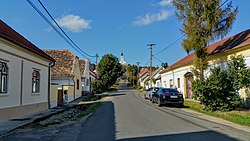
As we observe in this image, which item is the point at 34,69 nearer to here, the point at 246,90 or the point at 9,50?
the point at 9,50

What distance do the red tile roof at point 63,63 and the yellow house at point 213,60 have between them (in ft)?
41.9

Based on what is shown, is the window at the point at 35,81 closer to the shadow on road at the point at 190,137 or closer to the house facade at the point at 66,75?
the house facade at the point at 66,75

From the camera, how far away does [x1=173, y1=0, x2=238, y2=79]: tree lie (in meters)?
17.7

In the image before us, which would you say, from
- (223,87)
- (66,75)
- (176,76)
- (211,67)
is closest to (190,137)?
(223,87)

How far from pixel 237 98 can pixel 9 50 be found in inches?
530

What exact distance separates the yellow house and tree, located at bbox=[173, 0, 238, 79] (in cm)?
181

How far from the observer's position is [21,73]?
14.9m

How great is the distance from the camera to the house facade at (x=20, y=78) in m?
12.9

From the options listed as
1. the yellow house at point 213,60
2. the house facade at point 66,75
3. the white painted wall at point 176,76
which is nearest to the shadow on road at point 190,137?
the yellow house at point 213,60

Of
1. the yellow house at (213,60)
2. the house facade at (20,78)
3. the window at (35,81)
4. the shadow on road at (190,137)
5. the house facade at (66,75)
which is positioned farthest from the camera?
the house facade at (66,75)

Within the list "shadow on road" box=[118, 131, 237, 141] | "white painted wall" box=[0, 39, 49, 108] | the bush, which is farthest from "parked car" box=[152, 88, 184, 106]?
the bush

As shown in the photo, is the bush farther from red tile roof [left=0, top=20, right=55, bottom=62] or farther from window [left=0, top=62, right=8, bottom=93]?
window [left=0, top=62, right=8, bottom=93]

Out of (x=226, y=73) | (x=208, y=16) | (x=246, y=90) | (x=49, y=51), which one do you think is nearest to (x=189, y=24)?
(x=208, y=16)

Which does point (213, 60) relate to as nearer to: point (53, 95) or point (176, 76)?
point (176, 76)
